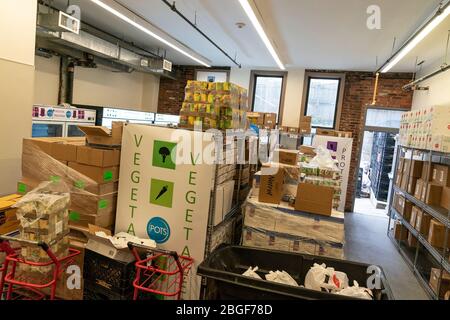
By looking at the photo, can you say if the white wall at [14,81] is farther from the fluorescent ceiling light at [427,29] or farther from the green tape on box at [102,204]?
the fluorescent ceiling light at [427,29]

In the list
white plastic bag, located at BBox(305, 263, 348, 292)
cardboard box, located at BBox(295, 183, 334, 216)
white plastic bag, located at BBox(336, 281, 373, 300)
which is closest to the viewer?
white plastic bag, located at BBox(336, 281, 373, 300)

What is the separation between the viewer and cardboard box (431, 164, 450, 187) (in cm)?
415

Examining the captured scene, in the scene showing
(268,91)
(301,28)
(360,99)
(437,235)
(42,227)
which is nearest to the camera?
(42,227)

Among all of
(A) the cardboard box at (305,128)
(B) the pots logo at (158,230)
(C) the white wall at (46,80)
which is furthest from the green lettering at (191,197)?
(A) the cardboard box at (305,128)

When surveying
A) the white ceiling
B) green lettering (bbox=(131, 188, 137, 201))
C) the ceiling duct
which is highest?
the white ceiling

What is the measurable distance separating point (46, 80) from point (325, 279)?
19.7 ft

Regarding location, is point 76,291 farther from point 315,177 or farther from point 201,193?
point 315,177

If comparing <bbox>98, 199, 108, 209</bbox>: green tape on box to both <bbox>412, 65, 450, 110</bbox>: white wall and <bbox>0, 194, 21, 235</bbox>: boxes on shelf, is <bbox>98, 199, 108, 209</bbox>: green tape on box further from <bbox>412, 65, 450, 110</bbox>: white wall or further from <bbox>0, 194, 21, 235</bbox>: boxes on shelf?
<bbox>412, 65, 450, 110</bbox>: white wall

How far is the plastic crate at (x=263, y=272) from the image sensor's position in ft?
5.65

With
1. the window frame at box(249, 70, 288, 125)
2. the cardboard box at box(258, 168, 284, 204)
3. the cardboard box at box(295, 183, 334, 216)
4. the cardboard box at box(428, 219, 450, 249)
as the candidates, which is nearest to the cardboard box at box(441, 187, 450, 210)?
the cardboard box at box(428, 219, 450, 249)

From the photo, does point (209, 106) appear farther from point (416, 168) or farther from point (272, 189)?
point (416, 168)

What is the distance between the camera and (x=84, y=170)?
2.54 metres

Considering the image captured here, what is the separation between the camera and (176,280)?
2.46 meters

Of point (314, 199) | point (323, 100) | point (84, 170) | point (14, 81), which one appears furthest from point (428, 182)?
point (14, 81)
